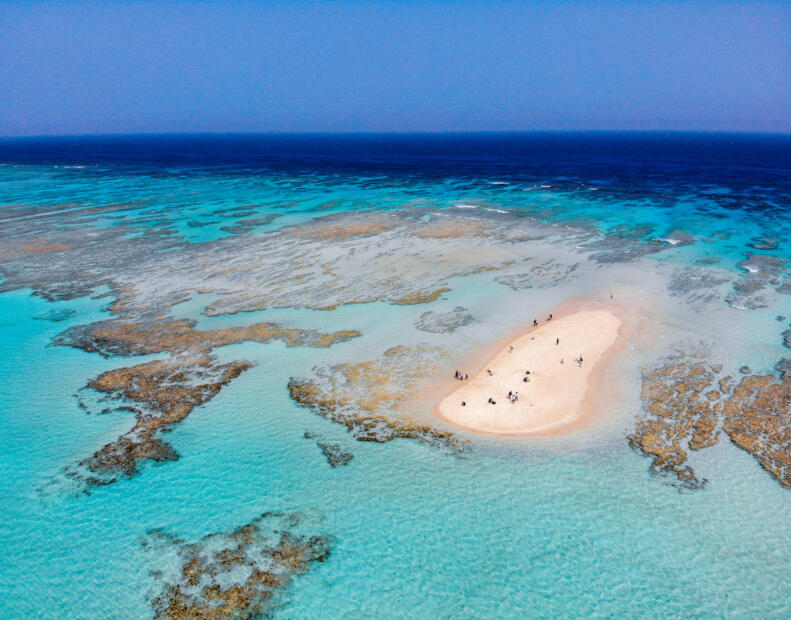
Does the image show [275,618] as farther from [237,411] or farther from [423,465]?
[237,411]

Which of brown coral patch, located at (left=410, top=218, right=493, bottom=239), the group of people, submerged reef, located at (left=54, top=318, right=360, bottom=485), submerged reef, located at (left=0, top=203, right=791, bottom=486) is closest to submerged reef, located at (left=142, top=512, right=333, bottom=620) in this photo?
submerged reef, located at (left=54, top=318, right=360, bottom=485)

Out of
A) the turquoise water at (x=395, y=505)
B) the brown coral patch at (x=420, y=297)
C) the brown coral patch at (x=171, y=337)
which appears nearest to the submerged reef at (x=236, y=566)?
the turquoise water at (x=395, y=505)

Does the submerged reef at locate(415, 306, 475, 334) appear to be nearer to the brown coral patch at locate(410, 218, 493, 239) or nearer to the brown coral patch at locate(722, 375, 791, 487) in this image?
the brown coral patch at locate(722, 375, 791, 487)

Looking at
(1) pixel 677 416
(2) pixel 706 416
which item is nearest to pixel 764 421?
(2) pixel 706 416

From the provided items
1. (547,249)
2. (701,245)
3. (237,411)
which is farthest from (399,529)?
(701,245)

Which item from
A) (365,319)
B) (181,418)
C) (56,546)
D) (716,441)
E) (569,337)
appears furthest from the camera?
(365,319)

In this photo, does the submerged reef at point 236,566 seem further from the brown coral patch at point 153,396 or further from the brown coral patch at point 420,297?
the brown coral patch at point 420,297
